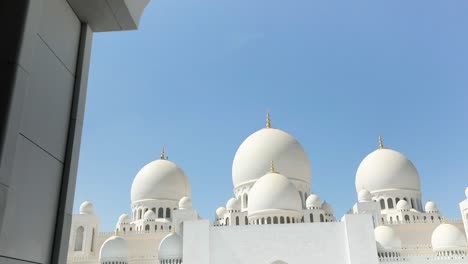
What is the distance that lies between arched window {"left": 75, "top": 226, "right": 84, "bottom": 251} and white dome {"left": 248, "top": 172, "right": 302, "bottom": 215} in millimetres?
11955

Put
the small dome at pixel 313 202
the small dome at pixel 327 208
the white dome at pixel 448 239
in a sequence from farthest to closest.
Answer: the small dome at pixel 327 208, the small dome at pixel 313 202, the white dome at pixel 448 239

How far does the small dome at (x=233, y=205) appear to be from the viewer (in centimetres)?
2456

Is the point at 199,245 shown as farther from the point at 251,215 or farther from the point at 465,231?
the point at 465,231

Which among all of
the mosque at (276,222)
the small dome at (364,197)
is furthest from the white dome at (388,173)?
the small dome at (364,197)

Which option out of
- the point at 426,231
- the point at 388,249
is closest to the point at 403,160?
the point at 426,231

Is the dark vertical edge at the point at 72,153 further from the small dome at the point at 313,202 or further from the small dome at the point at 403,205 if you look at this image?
the small dome at the point at 403,205

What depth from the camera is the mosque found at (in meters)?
18.6

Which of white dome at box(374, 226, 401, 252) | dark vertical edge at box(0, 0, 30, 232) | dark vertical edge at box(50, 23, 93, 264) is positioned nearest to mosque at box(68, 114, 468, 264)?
white dome at box(374, 226, 401, 252)

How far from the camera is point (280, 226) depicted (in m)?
18.9

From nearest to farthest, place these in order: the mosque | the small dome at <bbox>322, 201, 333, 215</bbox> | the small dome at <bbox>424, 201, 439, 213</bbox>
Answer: the mosque < the small dome at <bbox>322, 201, 333, 215</bbox> < the small dome at <bbox>424, 201, 439, 213</bbox>

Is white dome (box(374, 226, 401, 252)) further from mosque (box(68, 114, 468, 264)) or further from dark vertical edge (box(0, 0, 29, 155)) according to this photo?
dark vertical edge (box(0, 0, 29, 155))

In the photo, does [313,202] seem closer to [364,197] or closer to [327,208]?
[327,208]

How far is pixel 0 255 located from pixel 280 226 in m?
17.4

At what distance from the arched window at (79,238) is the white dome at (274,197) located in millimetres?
11955
